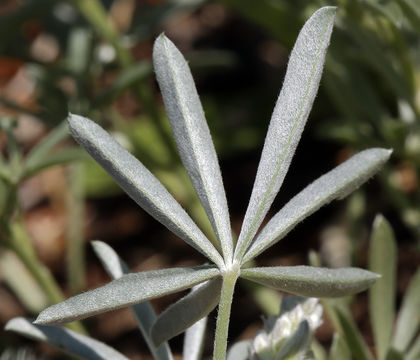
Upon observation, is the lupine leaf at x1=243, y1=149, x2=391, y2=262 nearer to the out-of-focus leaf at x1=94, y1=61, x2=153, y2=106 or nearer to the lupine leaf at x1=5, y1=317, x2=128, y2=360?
the lupine leaf at x1=5, y1=317, x2=128, y2=360

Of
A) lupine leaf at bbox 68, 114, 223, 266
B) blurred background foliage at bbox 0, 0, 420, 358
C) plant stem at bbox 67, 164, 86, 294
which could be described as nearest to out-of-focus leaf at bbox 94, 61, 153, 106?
blurred background foliage at bbox 0, 0, 420, 358

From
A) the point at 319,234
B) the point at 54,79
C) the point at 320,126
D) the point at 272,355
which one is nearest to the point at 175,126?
the point at 272,355

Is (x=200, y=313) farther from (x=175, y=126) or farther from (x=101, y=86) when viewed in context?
(x=101, y=86)

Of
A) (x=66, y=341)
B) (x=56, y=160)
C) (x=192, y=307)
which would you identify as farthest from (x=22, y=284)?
(x=192, y=307)

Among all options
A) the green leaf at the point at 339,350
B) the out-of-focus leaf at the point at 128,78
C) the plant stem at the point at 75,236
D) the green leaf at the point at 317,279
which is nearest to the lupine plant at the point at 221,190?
the green leaf at the point at 317,279

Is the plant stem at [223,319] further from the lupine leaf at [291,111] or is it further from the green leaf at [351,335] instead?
the green leaf at [351,335]
